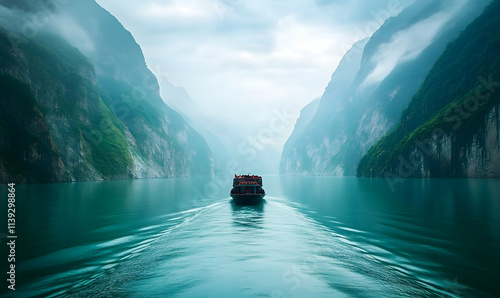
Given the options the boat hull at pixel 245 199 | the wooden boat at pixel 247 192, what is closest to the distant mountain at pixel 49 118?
the wooden boat at pixel 247 192

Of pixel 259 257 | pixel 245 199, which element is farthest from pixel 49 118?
pixel 259 257

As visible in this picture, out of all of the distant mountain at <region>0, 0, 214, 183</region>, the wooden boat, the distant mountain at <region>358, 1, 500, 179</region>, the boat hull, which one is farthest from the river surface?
the distant mountain at <region>358, 1, 500, 179</region>

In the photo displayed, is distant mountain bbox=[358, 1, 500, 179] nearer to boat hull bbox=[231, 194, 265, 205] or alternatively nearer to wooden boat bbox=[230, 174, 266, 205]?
wooden boat bbox=[230, 174, 266, 205]

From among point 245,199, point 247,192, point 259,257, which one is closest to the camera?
point 259,257

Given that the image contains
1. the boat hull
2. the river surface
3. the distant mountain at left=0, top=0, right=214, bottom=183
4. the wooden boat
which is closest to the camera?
the river surface

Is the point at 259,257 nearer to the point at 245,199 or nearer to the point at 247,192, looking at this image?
the point at 245,199

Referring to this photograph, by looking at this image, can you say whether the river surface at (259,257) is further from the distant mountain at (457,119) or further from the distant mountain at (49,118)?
the distant mountain at (457,119)
